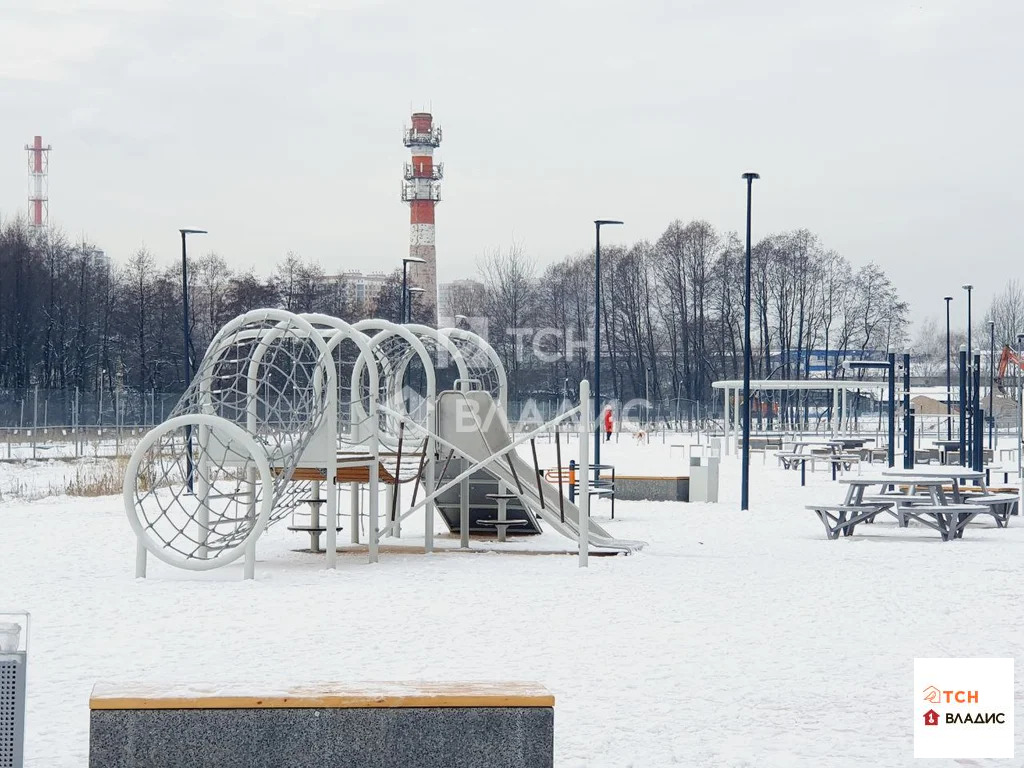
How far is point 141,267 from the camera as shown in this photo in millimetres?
71438

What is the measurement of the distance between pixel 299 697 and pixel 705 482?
1892cm

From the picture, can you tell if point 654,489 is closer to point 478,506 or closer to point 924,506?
point 924,506

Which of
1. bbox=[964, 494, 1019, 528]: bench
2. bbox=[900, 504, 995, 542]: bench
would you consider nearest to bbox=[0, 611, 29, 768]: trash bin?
bbox=[900, 504, 995, 542]: bench

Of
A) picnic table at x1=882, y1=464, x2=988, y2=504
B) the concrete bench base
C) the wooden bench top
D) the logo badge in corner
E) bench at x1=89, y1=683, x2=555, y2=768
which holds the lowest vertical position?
the concrete bench base

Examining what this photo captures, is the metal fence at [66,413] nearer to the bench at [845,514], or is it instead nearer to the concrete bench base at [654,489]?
the concrete bench base at [654,489]

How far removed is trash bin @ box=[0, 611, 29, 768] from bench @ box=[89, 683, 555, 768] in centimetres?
38

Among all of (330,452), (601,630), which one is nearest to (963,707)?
(601,630)

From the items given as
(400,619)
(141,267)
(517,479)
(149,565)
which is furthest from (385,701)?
(141,267)

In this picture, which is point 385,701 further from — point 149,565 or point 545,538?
point 545,538

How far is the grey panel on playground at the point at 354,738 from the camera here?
570 centimetres

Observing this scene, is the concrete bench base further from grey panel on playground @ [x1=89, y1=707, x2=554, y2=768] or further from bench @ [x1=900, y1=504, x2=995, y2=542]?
grey panel on playground @ [x1=89, y1=707, x2=554, y2=768]

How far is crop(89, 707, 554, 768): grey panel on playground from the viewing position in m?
5.70

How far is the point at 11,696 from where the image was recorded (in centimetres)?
534

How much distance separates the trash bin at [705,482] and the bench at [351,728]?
725 inches
